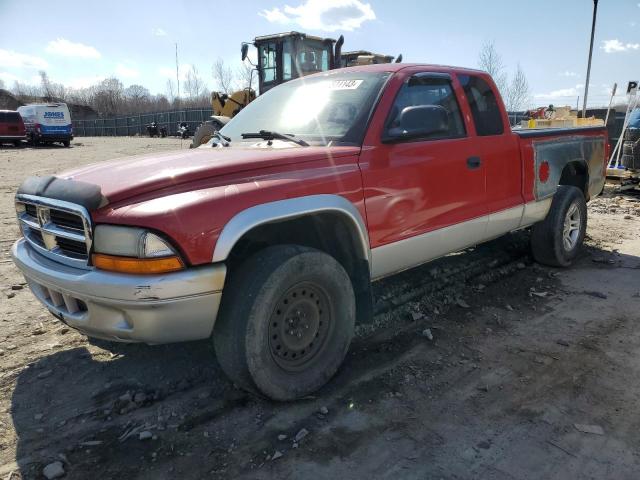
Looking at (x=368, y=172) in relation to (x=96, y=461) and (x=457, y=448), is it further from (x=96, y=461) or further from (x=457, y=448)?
(x=96, y=461)

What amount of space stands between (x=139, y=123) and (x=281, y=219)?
49857 millimetres

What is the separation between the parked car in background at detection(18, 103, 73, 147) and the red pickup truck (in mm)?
28132

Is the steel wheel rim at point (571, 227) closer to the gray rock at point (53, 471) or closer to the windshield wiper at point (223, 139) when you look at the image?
the windshield wiper at point (223, 139)

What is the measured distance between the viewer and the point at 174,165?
289cm

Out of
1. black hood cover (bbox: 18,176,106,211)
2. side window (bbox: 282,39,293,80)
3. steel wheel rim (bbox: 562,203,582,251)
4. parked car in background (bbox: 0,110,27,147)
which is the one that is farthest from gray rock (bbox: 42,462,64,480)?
parked car in background (bbox: 0,110,27,147)

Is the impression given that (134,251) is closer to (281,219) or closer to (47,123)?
(281,219)

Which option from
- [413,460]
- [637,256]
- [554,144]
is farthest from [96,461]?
[637,256]

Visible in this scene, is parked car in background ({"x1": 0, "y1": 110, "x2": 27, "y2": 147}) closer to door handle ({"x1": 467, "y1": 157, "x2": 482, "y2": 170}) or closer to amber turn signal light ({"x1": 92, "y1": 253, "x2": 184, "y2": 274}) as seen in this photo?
door handle ({"x1": 467, "y1": 157, "x2": 482, "y2": 170})

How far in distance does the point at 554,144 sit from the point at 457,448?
3.61 meters

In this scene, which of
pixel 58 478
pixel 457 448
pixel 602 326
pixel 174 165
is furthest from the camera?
pixel 602 326

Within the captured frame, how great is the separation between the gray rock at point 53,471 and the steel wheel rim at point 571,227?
5.02 m

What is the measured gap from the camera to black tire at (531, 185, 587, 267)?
524 cm

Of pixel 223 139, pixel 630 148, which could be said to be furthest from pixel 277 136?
pixel 630 148

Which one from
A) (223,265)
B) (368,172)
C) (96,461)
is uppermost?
(368,172)
